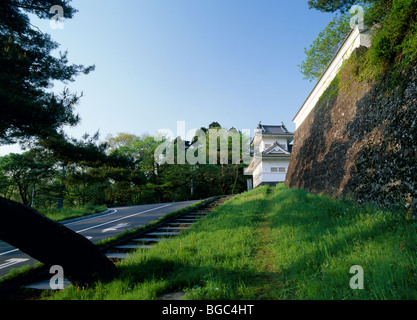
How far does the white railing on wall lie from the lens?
719cm

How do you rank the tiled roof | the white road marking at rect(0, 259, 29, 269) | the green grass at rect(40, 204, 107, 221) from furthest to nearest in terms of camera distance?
the tiled roof, the green grass at rect(40, 204, 107, 221), the white road marking at rect(0, 259, 29, 269)

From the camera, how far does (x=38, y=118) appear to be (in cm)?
554

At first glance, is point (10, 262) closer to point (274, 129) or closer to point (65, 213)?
point (65, 213)

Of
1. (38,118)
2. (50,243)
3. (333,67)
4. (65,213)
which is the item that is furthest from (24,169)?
(333,67)

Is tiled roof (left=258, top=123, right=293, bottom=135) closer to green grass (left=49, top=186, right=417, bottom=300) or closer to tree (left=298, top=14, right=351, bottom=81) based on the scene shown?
tree (left=298, top=14, right=351, bottom=81)

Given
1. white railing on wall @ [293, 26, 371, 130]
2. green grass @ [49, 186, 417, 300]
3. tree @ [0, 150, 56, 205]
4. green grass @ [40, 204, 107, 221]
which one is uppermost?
white railing on wall @ [293, 26, 371, 130]

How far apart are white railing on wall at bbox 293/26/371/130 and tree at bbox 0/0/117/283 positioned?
32.1 ft

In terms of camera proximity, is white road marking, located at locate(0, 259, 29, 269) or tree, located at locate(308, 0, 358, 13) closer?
white road marking, located at locate(0, 259, 29, 269)

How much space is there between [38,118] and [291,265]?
6872 mm

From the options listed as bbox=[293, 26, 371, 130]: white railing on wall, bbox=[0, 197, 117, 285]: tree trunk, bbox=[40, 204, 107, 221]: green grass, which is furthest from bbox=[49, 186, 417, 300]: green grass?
bbox=[40, 204, 107, 221]: green grass

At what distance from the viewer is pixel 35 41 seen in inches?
277

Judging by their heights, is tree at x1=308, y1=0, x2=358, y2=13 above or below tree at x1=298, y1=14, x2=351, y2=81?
below
